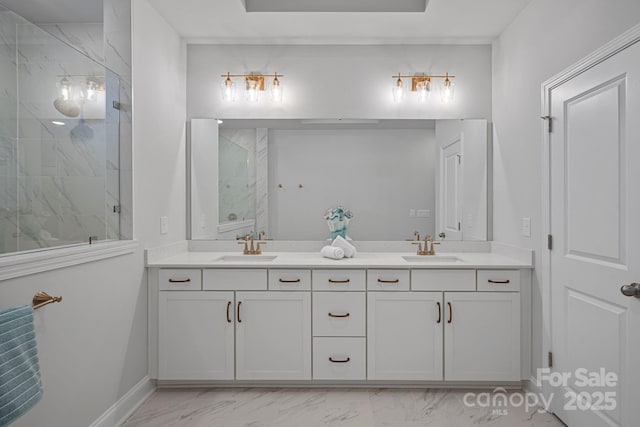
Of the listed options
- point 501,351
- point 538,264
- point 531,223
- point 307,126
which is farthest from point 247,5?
point 501,351

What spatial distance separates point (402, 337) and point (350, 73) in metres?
2.04

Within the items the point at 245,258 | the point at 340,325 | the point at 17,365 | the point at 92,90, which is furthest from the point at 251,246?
the point at 17,365

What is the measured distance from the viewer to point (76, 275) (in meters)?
1.93

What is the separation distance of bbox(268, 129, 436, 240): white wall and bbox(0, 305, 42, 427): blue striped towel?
1.94 m

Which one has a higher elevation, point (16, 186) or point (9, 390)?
point (16, 186)

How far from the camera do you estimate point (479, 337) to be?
262cm

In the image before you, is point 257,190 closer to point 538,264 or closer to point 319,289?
point 319,289

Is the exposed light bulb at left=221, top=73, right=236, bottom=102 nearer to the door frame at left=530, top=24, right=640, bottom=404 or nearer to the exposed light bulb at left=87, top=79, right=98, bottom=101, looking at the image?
the exposed light bulb at left=87, top=79, right=98, bottom=101

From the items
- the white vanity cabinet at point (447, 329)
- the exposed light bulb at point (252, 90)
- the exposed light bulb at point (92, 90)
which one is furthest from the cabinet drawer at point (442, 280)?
the exposed light bulb at point (92, 90)

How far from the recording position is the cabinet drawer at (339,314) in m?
2.63

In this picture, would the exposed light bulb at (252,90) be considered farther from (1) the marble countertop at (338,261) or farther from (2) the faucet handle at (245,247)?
(1) the marble countertop at (338,261)

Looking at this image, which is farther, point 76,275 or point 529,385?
point 529,385

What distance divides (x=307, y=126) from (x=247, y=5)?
3.11ft

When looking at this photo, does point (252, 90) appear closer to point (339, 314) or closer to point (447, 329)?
point (339, 314)
